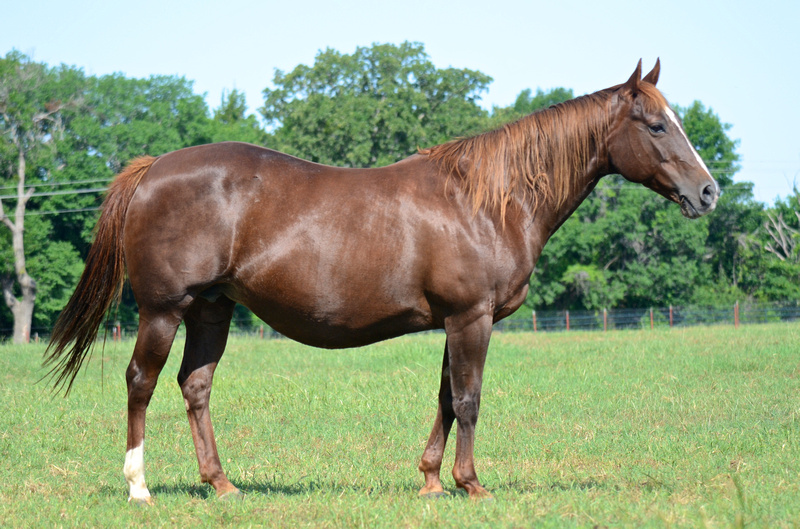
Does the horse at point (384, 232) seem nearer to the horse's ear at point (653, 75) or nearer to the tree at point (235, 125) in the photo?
the horse's ear at point (653, 75)

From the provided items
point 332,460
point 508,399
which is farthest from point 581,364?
point 332,460

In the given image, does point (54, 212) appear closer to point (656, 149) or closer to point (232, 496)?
point (232, 496)

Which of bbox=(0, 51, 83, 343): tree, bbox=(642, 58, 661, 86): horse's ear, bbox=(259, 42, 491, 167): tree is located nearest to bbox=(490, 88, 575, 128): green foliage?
bbox=(259, 42, 491, 167): tree

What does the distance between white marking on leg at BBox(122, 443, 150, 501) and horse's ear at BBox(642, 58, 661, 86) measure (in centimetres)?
430

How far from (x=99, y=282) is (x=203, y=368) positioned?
959 mm

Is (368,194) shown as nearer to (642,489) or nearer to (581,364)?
(642,489)

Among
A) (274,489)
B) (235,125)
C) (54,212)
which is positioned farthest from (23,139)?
(274,489)

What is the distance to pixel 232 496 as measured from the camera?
493 cm

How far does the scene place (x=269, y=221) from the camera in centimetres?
486

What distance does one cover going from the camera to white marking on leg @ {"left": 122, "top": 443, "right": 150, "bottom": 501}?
16.1 feet

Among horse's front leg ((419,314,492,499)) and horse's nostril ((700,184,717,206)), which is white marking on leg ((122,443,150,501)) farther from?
horse's nostril ((700,184,717,206))

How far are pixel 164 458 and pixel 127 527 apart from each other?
2.33m

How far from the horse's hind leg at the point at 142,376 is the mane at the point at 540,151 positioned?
2.18m

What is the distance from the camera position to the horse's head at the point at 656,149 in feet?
16.1
